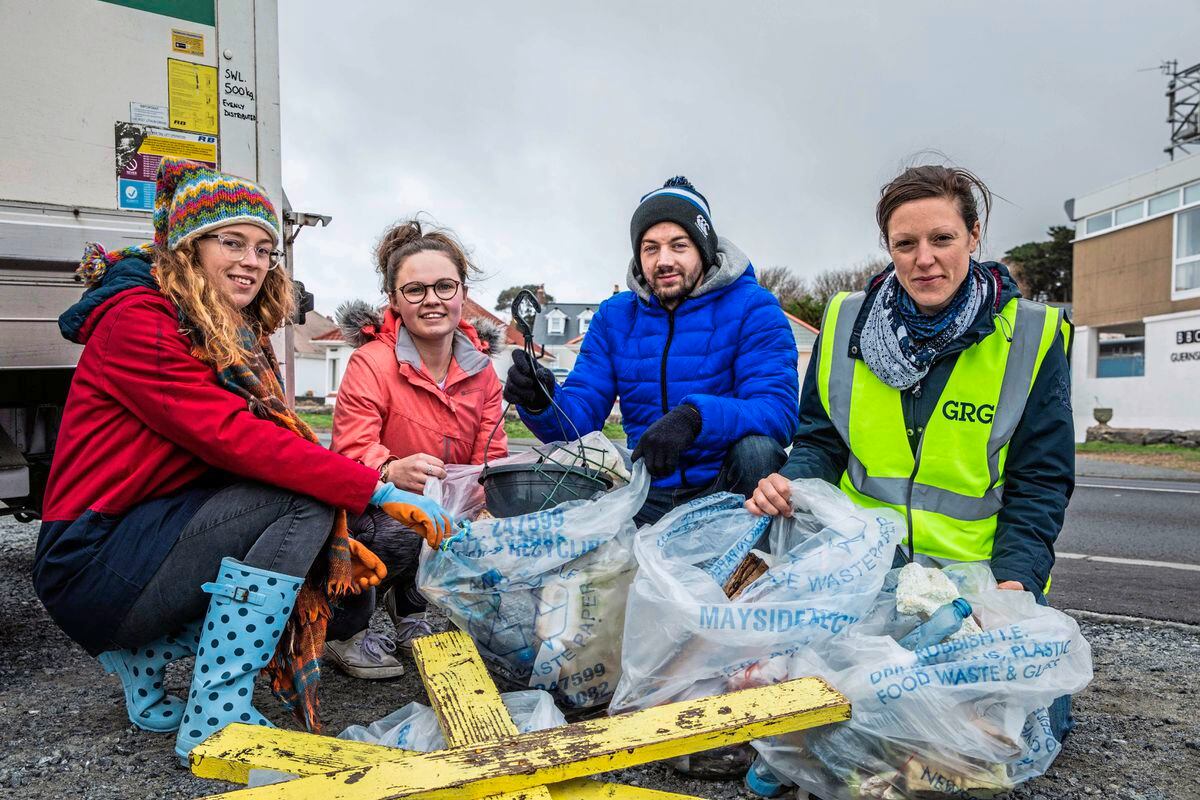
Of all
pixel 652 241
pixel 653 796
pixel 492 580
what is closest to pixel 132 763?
pixel 492 580

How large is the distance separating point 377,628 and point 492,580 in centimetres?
134

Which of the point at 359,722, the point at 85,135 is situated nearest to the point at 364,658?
the point at 359,722

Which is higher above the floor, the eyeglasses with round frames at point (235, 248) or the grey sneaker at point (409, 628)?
the eyeglasses with round frames at point (235, 248)

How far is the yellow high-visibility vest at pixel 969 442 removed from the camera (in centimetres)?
221

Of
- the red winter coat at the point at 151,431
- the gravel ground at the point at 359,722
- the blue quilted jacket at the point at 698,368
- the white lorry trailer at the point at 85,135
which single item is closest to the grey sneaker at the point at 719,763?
the gravel ground at the point at 359,722

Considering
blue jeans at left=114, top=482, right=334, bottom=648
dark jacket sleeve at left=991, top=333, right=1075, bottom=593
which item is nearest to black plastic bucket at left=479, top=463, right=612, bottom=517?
blue jeans at left=114, top=482, right=334, bottom=648

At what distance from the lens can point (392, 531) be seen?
2.46m

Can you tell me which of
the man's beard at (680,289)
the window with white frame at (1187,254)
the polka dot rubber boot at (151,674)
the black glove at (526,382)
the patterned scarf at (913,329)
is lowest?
the polka dot rubber boot at (151,674)

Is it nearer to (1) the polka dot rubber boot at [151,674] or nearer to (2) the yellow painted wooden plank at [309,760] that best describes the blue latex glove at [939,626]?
(2) the yellow painted wooden plank at [309,760]

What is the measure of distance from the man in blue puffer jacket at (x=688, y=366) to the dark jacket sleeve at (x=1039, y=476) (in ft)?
2.16

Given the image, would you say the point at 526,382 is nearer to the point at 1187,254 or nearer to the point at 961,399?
the point at 961,399

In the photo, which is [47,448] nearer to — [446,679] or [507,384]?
[507,384]

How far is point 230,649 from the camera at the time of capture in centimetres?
198

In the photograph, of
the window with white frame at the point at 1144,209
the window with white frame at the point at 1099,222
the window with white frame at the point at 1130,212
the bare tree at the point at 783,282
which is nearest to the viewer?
the window with white frame at the point at 1144,209
